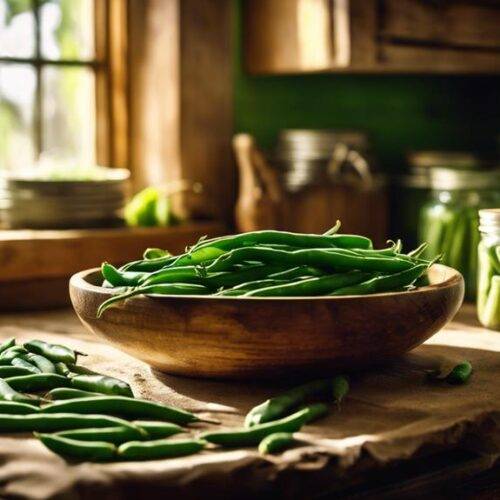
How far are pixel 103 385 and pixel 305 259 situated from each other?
1.18ft

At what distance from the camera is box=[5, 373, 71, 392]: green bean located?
1449 millimetres

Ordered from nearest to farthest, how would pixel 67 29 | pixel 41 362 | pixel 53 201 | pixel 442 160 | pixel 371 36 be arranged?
pixel 41 362 < pixel 53 201 < pixel 371 36 < pixel 67 29 < pixel 442 160

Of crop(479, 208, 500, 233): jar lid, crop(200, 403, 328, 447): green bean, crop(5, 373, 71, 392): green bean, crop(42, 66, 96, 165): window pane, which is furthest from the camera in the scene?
crop(42, 66, 96, 165): window pane

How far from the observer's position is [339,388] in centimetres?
139

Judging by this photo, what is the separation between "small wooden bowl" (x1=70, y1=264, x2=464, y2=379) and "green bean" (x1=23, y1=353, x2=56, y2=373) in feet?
0.34

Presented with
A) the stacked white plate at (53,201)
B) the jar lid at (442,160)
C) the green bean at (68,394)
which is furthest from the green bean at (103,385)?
the jar lid at (442,160)

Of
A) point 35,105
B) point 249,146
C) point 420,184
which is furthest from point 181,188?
point 420,184

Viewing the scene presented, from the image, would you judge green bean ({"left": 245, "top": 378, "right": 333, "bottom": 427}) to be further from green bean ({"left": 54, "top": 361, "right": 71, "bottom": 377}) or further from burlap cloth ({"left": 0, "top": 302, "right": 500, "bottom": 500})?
green bean ({"left": 54, "top": 361, "right": 71, "bottom": 377})

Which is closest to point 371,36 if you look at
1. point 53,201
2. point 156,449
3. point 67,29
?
point 67,29

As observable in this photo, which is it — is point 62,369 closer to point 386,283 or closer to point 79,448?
point 79,448

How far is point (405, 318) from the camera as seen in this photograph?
145cm

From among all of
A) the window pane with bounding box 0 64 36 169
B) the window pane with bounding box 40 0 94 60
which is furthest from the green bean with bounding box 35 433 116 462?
the window pane with bounding box 40 0 94 60

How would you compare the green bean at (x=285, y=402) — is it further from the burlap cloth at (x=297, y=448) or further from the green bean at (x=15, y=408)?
the green bean at (x=15, y=408)

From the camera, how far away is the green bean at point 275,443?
1.19 meters
